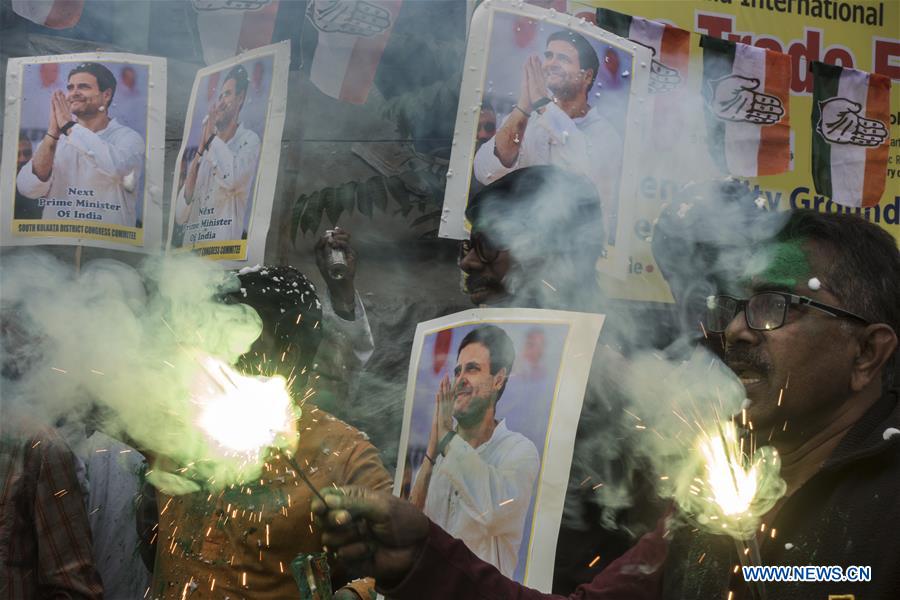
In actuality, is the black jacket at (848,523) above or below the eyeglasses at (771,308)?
below

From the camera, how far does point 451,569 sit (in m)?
1.92

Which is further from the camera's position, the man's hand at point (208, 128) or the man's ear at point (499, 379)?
the man's hand at point (208, 128)

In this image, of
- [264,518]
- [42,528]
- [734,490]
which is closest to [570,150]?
[734,490]

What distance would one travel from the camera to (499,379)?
271cm

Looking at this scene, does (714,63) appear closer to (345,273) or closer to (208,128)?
Answer: (345,273)

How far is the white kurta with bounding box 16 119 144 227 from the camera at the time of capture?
3295 mm

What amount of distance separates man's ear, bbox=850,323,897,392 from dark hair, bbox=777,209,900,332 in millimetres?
23

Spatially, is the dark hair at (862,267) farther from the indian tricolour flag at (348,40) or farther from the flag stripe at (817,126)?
the indian tricolour flag at (348,40)

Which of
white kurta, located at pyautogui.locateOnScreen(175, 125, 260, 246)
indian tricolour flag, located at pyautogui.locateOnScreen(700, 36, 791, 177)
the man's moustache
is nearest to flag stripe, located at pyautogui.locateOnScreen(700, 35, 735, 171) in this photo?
indian tricolour flag, located at pyautogui.locateOnScreen(700, 36, 791, 177)

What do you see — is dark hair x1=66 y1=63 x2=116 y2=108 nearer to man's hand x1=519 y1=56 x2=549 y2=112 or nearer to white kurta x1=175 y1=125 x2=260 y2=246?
white kurta x1=175 y1=125 x2=260 y2=246

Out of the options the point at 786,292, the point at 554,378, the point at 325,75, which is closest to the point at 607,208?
the point at 554,378

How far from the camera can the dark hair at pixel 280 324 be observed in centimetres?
265

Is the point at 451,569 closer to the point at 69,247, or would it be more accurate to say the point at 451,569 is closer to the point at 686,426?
the point at 686,426

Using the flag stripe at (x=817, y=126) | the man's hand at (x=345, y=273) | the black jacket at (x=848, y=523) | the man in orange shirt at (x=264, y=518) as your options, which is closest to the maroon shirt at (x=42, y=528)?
the man in orange shirt at (x=264, y=518)
